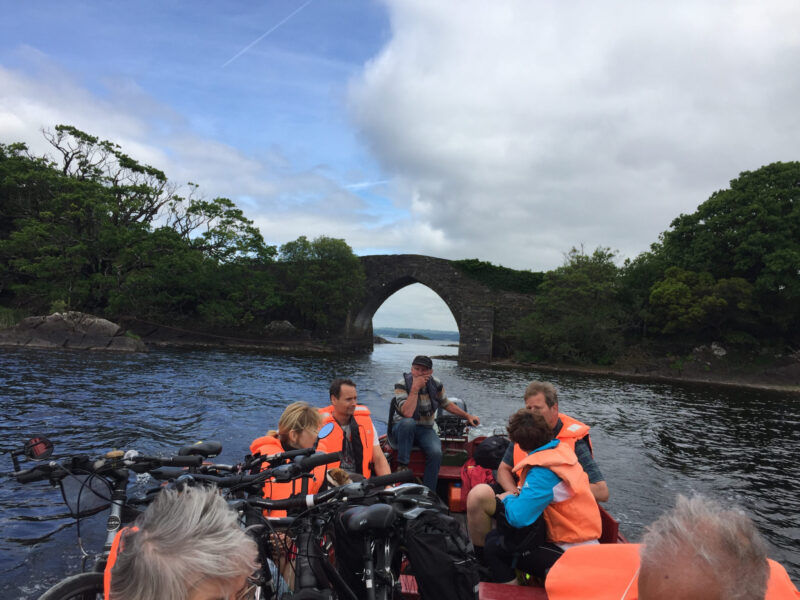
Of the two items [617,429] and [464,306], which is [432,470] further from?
[464,306]

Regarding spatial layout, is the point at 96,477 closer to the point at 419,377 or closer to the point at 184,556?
the point at 184,556

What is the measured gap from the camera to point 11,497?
5617 mm

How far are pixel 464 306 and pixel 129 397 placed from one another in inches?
1054

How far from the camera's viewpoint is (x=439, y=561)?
189 cm

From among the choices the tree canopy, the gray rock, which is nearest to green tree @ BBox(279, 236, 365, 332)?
the tree canopy

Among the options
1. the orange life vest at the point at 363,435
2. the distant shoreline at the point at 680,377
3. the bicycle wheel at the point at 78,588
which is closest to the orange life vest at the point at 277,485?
the orange life vest at the point at 363,435

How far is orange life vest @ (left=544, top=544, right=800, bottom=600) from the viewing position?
4.58 feet

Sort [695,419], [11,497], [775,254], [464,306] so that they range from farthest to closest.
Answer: [464,306] < [775,254] < [695,419] < [11,497]

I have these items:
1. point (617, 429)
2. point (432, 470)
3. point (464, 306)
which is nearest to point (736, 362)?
point (464, 306)

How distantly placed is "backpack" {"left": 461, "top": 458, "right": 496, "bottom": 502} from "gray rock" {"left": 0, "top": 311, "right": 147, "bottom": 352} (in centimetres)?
2203

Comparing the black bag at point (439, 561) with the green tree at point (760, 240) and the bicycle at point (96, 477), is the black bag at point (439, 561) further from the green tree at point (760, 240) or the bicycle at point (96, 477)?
the green tree at point (760, 240)

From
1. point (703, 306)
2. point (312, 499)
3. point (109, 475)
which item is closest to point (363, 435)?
point (109, 475)

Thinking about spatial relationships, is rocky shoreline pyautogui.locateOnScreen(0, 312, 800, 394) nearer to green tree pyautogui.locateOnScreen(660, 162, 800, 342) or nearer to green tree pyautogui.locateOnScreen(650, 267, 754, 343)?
green tree pyautogui.locateOnScreen(650, 267, 754, 343)

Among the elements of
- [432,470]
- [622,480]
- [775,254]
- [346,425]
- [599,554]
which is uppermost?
[775,254]
